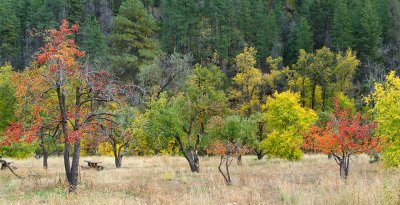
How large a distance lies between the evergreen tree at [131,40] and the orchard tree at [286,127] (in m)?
16.9

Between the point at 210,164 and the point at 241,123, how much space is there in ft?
15.0

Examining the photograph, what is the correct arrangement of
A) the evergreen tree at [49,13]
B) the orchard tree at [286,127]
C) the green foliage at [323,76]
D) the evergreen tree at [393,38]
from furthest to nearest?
1. the evergreen tree at [49,13]
2. the evergreen tree at [393,38]
3. the green foliage at [323,76]
4. the orchard tree at [286,127]

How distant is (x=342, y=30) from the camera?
63625mm

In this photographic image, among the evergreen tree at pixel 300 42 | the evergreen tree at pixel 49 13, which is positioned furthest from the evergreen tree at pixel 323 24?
the evergreen tree at pixel 49 13

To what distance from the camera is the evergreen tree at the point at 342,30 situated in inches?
2479

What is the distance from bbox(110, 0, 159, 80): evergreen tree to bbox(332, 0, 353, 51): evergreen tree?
3263 cm

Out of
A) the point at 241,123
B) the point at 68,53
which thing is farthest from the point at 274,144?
the point at 68,53

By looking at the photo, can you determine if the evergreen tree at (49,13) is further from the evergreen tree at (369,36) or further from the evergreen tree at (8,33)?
the evergreen tree at (369,36)

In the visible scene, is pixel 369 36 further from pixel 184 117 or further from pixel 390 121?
pixel 390 121

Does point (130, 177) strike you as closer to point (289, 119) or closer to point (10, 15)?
point (289, 119)

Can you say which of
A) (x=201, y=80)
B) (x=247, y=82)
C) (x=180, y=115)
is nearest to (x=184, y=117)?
(x=180, y=115)

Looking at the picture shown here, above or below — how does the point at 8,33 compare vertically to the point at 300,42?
above

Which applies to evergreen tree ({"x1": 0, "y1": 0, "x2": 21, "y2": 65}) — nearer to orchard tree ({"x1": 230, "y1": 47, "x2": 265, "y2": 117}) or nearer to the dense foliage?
the dense foliage

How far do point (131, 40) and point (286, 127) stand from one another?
2172 cm
